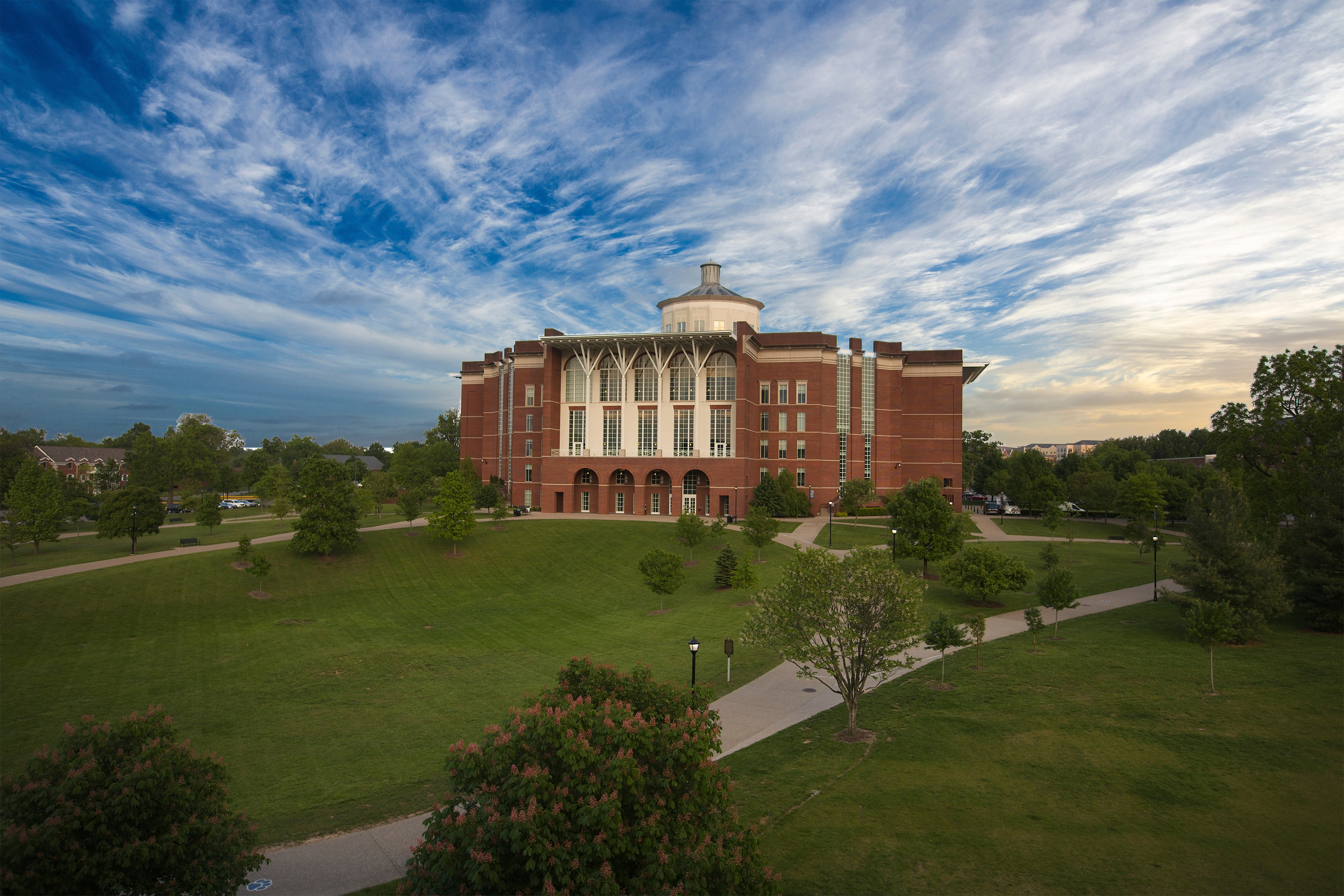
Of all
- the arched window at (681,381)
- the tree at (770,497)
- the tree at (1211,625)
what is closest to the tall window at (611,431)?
the arched window at (681,381)

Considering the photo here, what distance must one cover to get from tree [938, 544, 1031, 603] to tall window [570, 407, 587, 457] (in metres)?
36.0

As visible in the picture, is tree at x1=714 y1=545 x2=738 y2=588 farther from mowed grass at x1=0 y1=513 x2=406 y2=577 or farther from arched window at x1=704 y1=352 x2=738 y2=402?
arched window at x1=704 y1=352 x2=738 y2=402

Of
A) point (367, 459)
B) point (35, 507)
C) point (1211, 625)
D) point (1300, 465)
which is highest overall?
point (367, 459)

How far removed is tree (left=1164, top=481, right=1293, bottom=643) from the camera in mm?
20953

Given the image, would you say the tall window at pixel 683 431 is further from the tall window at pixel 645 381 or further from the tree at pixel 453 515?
the tree at pixel 453 515

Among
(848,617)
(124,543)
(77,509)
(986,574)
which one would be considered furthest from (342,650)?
(77,509)

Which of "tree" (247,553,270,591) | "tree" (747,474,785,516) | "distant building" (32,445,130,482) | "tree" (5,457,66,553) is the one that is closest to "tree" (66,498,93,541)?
"tree" (5,457,66,553)

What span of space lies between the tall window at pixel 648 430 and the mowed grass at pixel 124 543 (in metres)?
20.7

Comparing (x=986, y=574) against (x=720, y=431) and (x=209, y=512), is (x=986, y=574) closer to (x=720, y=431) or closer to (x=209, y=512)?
(x=720, y=431)

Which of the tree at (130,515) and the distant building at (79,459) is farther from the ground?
the distant building at (79,459)

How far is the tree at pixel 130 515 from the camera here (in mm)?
37219

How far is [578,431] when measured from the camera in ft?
194

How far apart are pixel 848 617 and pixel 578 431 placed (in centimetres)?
4567

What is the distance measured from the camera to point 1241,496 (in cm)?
2306
